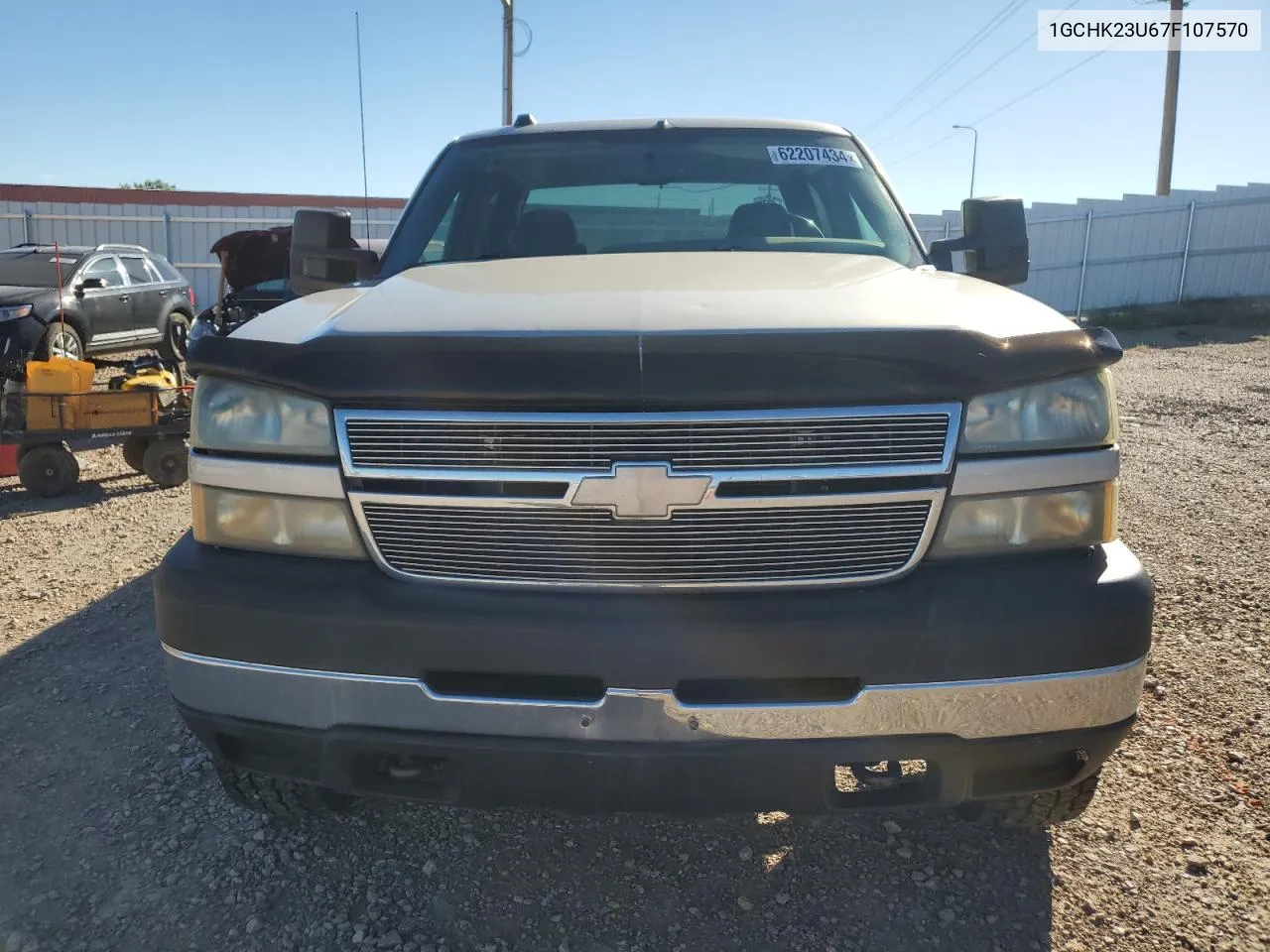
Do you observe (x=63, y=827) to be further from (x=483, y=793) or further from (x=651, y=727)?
(x=651, y=727)

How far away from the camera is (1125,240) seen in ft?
69.1

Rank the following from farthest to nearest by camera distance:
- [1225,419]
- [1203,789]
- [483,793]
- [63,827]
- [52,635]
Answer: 1. [1225,419]
2. [52,635]
3. [1203,789]
4. [63,827]
5. [483,793]

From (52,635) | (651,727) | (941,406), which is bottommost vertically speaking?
(52,635)

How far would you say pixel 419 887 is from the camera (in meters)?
2.34

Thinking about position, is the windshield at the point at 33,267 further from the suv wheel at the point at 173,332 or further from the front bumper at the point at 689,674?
the front bumper at the point at 689,674

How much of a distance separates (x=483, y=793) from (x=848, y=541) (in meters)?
0.89

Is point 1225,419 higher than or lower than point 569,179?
lower

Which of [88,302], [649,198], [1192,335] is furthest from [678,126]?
[1192,335]

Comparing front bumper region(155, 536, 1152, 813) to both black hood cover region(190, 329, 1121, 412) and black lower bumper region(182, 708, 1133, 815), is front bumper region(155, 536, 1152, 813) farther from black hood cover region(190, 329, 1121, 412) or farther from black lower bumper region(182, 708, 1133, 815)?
black hood cover region(190, 329, 1121, 412)

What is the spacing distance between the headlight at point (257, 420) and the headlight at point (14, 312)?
967 cm

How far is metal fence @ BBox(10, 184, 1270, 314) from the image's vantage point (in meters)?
20.2

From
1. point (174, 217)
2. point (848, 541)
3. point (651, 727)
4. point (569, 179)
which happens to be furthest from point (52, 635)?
point (174, 217)

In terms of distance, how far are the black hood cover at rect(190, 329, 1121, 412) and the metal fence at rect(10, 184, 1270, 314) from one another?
1953 centimetres

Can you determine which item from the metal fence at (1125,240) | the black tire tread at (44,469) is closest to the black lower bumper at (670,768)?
the black tire tread at (44,469)
